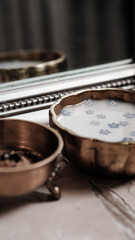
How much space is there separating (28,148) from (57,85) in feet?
0.84

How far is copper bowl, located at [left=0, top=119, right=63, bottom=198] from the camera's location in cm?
49

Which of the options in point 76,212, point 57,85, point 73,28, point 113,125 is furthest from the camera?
point 73,28

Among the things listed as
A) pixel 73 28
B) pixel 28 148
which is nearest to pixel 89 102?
pixel 28 148

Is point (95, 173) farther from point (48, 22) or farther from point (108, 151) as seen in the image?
point (48, 22)

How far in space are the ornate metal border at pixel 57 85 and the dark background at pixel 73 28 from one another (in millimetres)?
44

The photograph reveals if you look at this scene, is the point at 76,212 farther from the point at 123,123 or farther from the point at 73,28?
the point at 73,28

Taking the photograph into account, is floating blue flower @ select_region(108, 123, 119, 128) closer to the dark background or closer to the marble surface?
the marble surface

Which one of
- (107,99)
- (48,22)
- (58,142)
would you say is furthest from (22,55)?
(58,142)

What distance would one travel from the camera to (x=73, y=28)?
0.96 metres

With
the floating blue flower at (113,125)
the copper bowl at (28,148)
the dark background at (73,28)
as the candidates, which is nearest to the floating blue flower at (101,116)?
the floating blue flower at (113,125)

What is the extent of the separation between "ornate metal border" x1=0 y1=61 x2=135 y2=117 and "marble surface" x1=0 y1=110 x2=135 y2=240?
0.24 m

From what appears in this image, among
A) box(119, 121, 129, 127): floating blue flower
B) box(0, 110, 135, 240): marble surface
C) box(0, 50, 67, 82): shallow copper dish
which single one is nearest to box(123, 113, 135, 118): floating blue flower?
box(119, 121, 129, 127): floating blue flower

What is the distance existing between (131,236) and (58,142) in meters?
0.18

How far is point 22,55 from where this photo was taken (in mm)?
919
